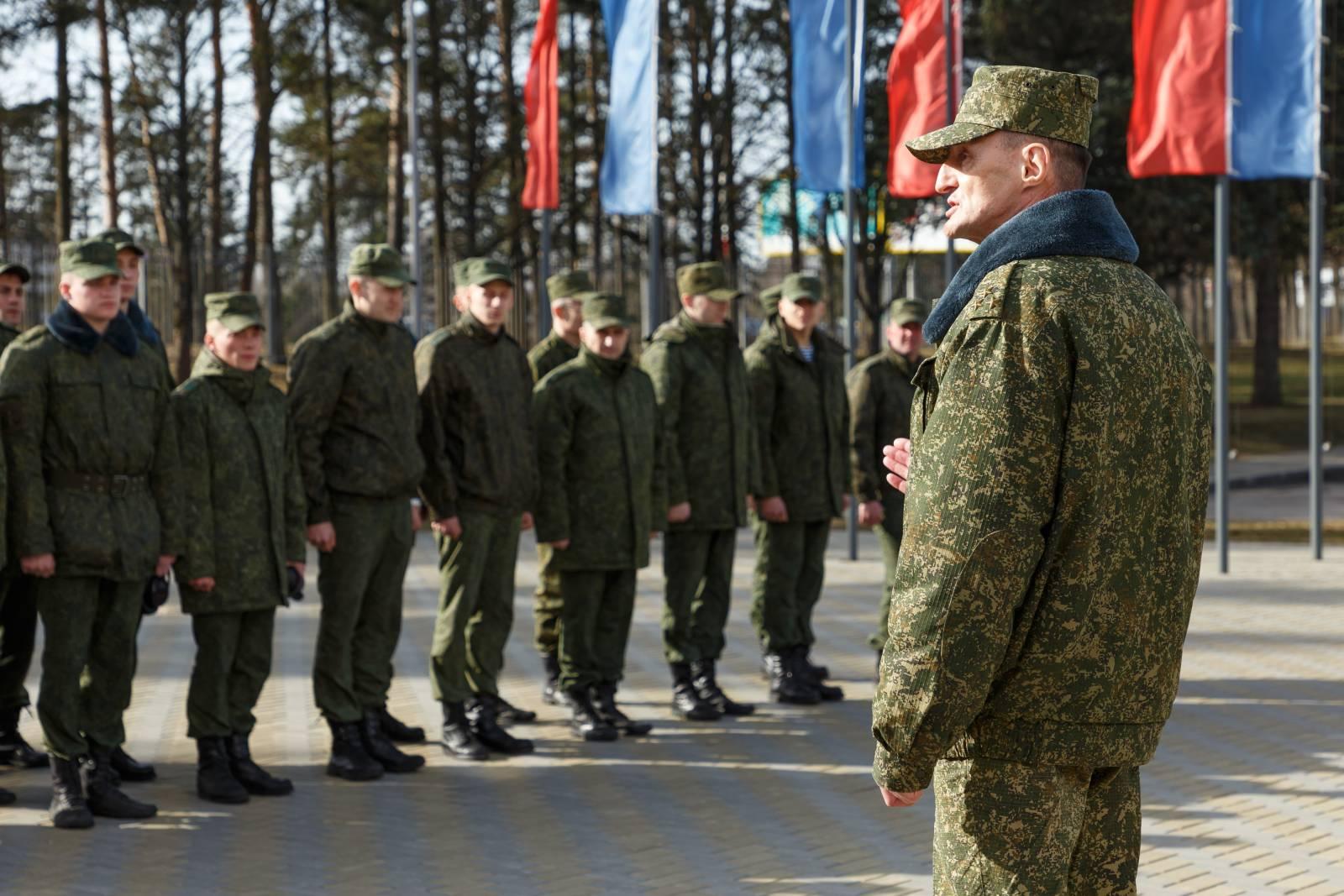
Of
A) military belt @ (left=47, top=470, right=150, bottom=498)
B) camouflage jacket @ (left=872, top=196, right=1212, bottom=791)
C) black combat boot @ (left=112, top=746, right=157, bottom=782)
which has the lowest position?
black combat boot @ (left=112, top=746, right=157, bottom=782)

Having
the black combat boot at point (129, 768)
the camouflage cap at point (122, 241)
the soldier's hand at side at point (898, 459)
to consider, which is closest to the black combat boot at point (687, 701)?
the black combat boot at point (129, 768)

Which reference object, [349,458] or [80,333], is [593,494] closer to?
[349,458]

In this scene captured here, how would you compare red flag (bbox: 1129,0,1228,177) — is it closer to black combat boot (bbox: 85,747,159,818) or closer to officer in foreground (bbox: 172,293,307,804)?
officer in foreground (bbox: 172,293,307,804)

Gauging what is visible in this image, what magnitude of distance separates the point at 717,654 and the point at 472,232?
22.3m

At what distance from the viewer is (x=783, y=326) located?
9.63m

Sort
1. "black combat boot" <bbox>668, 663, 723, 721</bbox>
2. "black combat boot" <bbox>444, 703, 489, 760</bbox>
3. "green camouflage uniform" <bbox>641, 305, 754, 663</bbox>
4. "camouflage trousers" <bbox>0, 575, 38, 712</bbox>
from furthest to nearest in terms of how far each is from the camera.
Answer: "green camouflage uniform" <bbox>641, 305, 754, 663</bbox>, "black combat boot" <bbox>668, 663, 723, 721</bbox>, "black combat boot" <bbox>444, 703, 489, 760</bbox>, "camouflage trousers" <bbox>0, 575, 38, 712</bbox>

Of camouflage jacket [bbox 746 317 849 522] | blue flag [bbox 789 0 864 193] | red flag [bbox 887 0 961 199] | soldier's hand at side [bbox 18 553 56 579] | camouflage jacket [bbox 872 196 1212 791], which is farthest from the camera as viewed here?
blue flag [bbox 789 0 864 193]

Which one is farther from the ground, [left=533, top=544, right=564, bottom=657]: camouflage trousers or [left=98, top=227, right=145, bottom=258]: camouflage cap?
[left=98, top=227, right=145, bottom=258]: camouflage cap

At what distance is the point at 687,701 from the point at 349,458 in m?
2.29

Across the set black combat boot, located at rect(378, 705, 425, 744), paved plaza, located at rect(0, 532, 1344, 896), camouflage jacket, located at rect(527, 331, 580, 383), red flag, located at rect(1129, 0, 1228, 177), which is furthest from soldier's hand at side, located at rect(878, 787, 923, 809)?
red flag, located at rect(1129, 0, 1228, 177)

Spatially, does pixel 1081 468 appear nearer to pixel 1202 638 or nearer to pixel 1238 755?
pixel 1238 755

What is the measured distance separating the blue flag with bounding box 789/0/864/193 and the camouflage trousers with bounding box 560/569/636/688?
7525 millimetres

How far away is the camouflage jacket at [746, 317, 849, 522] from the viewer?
31.5 feet

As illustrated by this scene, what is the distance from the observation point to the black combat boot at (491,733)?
8.16 m
